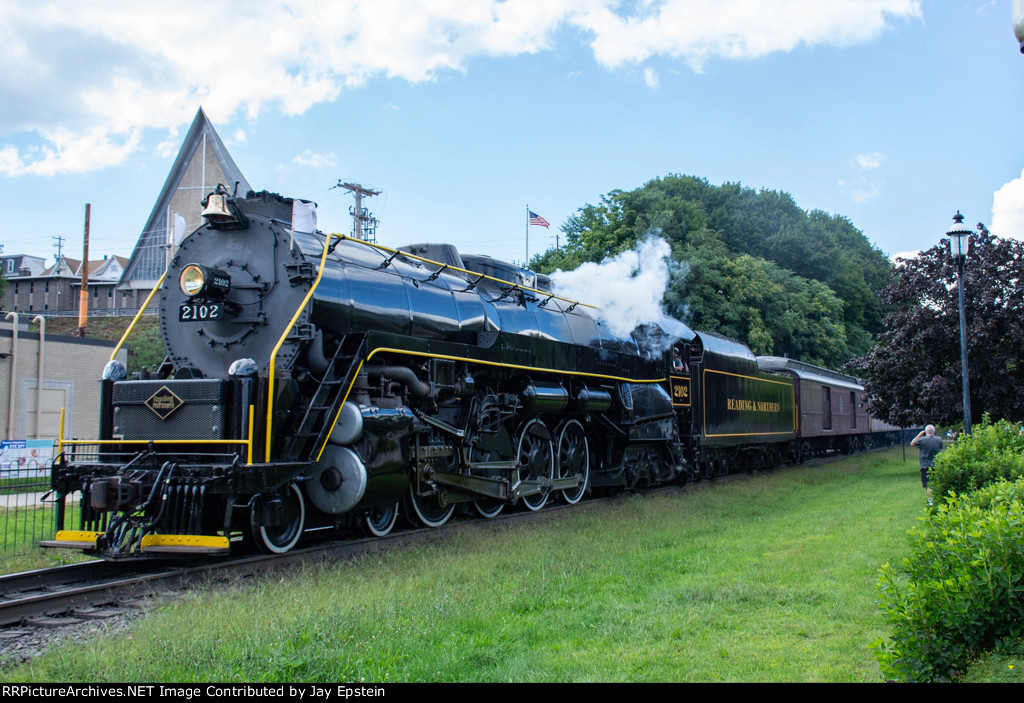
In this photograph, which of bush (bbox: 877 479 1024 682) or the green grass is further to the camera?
the green grass

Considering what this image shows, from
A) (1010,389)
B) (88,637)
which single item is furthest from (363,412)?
(1010,389)

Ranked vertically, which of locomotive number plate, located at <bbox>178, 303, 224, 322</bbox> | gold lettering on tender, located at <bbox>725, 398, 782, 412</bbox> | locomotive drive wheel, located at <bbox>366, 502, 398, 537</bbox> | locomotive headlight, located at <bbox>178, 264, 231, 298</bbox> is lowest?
locomotive drive wheel, located at <bbox>366, 502, 398, 537</bbox>

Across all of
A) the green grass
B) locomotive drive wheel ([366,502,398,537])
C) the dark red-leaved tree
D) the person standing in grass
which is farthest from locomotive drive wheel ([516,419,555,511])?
the dark red-leaved tree

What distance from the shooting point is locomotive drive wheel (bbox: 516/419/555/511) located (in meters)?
11.7

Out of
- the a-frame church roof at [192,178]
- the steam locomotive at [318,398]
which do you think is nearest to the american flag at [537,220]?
the steam locomotive at [318,398]

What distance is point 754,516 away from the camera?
39.7ft

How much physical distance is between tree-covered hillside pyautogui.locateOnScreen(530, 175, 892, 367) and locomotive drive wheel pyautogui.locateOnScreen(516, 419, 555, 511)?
56.0 feet

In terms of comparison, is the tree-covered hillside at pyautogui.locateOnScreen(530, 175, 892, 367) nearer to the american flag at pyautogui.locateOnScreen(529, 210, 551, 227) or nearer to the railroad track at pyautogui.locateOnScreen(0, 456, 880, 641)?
the american flag at pyautogui.locateOnScreen(529, 210, 551, 227)

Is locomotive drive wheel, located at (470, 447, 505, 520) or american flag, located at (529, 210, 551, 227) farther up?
american flag, located at (529, 210, 551, 227)

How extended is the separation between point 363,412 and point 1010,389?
57.6 ft

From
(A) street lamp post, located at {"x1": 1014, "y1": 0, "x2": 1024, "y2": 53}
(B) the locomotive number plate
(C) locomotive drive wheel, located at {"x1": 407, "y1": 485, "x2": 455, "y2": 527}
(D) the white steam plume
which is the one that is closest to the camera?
(A) street lamp post, located at {"x1": 1014, "y1": 0, "x2": 1024, "y2": 53}

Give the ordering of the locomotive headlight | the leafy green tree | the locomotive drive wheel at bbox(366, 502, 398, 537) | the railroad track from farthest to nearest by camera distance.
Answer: the leafy green tree < the locomotive drive wheel at bbox(366, 502, 398, 537) < the locomotive headlight < the railroad track

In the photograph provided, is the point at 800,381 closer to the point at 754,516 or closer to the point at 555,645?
the point at 754,516

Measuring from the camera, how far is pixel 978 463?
8680 millimetres
